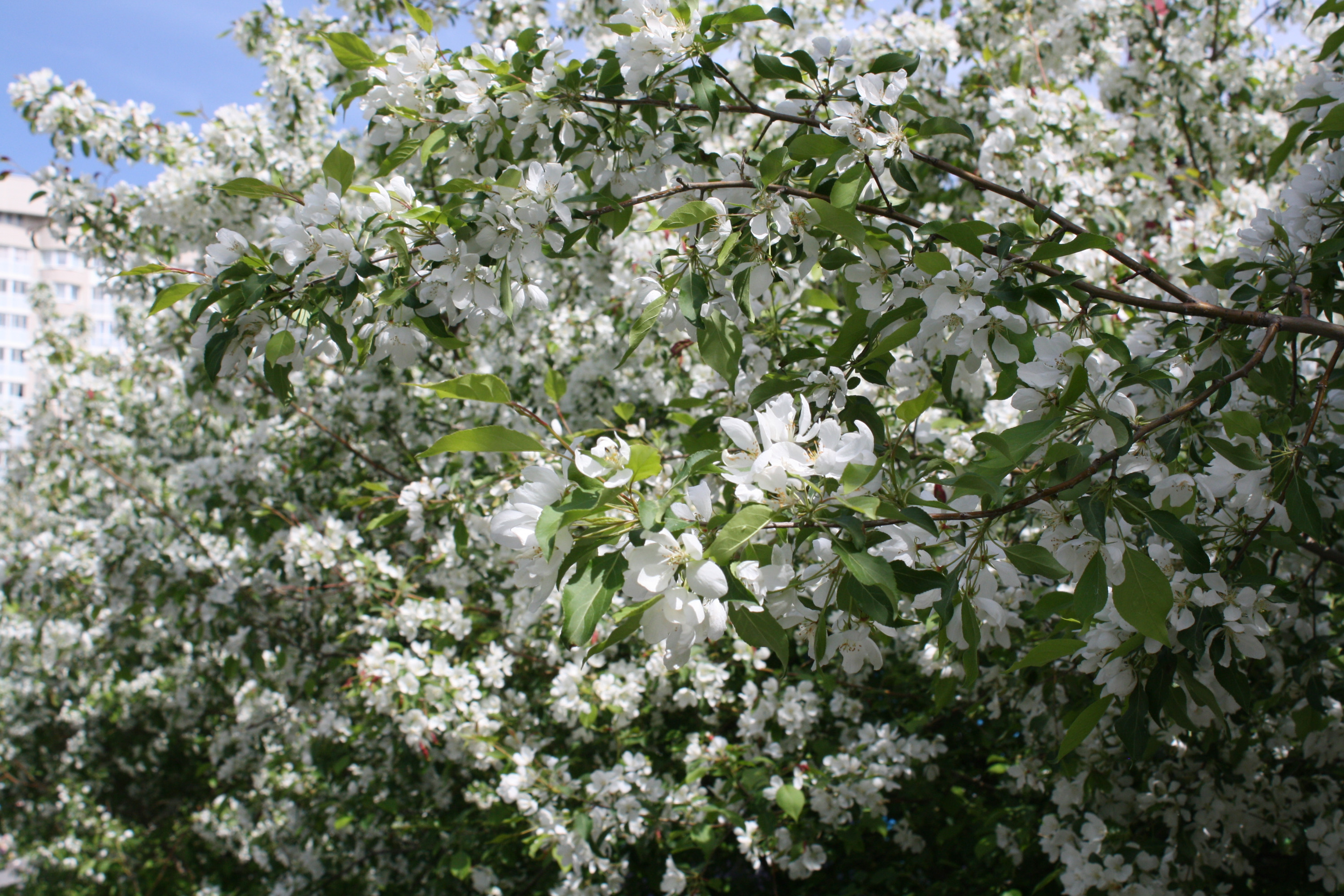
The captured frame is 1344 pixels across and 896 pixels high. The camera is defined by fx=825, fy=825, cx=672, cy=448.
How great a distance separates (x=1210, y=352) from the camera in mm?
1616

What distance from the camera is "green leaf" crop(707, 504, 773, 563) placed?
1064 millimetres

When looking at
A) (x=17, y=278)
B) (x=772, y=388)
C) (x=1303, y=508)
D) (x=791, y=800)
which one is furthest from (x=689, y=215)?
(x=17, y=278)

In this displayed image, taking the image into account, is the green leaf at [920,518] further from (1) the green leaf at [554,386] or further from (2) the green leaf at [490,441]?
(1) the green leaf at [554,386]

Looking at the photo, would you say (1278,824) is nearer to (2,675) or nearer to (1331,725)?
(1331,725)

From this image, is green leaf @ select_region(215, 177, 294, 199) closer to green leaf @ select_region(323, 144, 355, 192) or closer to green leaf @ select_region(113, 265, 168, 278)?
green leaf @ select_region(323, 144, 355, 192)

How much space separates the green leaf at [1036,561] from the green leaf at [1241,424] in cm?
36

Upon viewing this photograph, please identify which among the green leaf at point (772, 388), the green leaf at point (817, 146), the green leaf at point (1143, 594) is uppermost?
the green leaf at point (817, 146)

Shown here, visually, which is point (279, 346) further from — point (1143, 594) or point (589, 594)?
point (1143, 594)

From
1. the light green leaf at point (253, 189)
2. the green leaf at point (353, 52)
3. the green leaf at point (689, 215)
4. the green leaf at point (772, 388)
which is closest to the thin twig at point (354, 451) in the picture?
the green leaf at point (353, 52)

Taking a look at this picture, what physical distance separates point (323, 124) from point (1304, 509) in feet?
18.4

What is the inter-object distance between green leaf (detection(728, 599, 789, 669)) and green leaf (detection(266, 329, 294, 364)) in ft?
3.02

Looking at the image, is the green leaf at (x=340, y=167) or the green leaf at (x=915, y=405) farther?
the green leaf at (x=340, y=167)

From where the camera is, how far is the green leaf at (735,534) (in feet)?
3.49

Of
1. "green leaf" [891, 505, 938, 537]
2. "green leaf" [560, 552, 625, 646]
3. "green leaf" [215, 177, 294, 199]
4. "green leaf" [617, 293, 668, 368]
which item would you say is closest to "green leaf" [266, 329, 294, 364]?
"green leaf" [215, 177, 294, 199]
